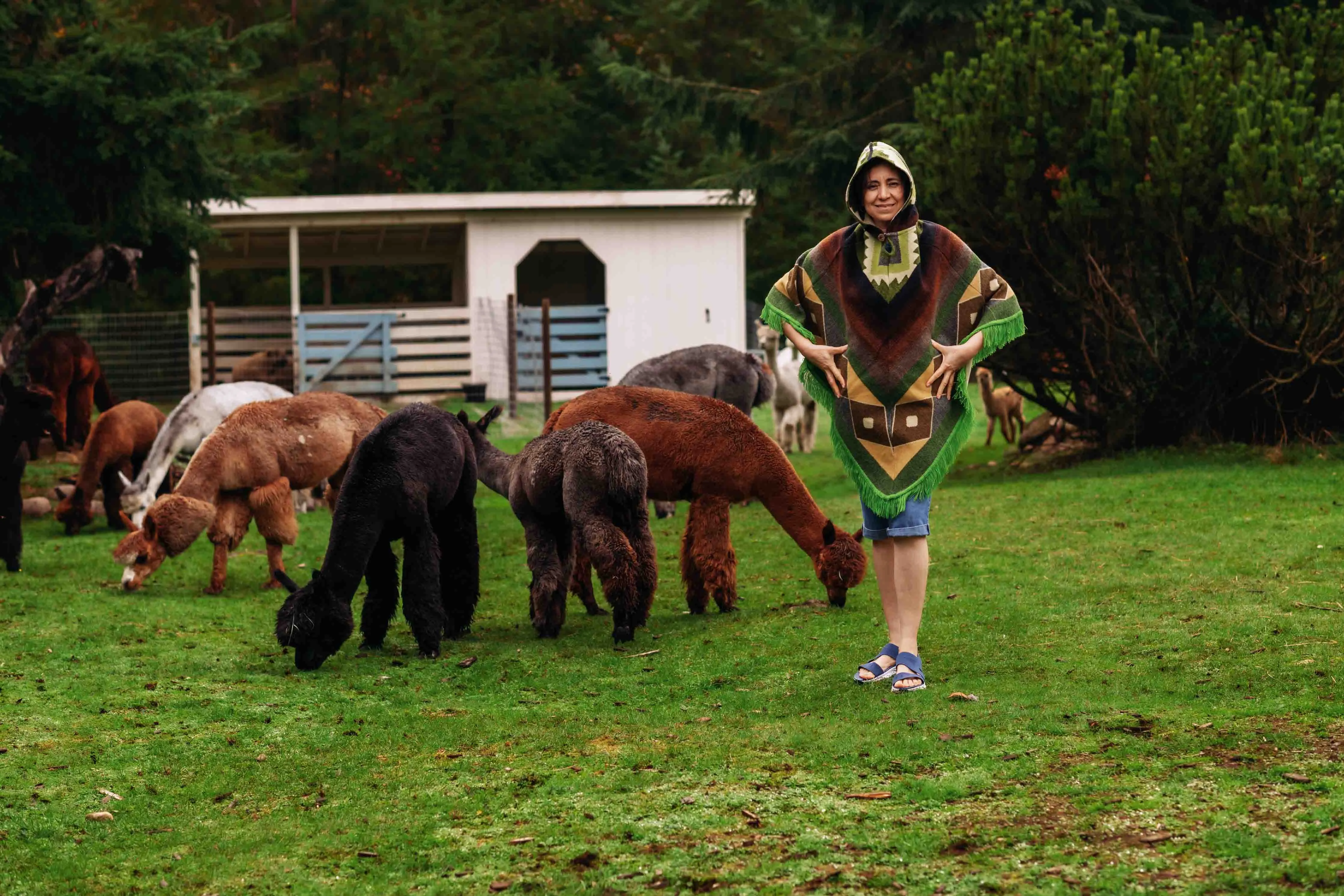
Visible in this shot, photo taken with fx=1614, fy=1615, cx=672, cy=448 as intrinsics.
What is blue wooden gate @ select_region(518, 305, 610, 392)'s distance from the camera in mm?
26500

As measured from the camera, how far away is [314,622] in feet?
26.1

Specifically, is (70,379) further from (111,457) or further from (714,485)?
(714,485)

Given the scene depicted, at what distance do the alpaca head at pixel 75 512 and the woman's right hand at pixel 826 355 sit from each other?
9720mm

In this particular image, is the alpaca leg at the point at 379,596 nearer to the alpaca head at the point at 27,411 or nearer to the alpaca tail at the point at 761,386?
the alpaca head at the point at 27,411

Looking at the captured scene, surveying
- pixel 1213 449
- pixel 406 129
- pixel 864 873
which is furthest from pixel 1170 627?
pixel 406 129

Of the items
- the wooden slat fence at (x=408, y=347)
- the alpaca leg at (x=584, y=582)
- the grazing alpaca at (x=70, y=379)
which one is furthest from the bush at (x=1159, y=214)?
the wooden slat fence at (x=408, y=347)

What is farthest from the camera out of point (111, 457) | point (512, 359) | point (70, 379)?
point (512, 359)

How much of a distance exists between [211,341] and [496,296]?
6.79 m

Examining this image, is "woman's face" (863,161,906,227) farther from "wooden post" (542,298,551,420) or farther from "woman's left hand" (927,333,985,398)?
"wooden post" (542,298,551,420)

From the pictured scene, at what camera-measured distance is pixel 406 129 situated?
40031 mm

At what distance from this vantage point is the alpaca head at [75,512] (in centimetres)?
1453

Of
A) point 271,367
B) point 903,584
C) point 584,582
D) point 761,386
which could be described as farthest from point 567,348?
point 903,584

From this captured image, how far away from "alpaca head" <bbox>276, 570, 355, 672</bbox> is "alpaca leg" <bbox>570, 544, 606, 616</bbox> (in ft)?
5.87

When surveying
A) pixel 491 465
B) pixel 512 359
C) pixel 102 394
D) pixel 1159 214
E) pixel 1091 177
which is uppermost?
pixel 1091 177
